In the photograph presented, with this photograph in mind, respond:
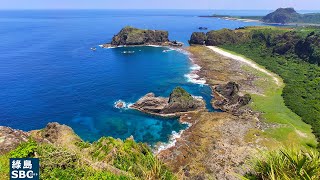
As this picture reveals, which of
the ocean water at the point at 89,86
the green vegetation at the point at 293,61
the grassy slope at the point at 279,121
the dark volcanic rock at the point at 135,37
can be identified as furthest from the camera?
the dark volcanic rock at the point at 135,37

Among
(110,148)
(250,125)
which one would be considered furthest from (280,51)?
(110,148)

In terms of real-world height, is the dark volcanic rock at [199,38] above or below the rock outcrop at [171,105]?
above

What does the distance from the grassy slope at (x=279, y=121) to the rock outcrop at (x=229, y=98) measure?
2.81 meters

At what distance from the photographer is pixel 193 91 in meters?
86.6

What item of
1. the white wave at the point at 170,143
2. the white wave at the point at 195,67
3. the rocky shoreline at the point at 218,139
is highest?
the white wave at the point at 195,67

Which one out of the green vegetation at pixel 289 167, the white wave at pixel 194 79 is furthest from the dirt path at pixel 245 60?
the green vegetation at pixel 289 167

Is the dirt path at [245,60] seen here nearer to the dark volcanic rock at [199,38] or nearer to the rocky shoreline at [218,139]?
the dark volcanic rock at [199,38]

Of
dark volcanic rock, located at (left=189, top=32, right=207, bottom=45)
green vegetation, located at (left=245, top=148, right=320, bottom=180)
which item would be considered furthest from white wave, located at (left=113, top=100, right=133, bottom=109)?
dark volcanic rock, located at (left=189, top=32, right=207, bottom=45)

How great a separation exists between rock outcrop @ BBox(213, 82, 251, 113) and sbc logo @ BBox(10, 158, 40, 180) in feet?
203

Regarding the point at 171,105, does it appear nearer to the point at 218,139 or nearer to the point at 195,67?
the point at 218,139

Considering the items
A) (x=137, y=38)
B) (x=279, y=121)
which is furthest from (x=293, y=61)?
(x=137, y=38)

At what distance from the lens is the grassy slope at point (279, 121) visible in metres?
56.6

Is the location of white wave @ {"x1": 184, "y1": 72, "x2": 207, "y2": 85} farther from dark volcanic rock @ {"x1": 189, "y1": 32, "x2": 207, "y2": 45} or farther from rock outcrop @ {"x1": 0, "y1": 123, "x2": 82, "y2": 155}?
dark volcanic rock @ {"x1": 189, "y1": 32, "x2": 207, "y2": 45}

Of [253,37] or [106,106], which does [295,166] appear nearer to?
[106,106]
